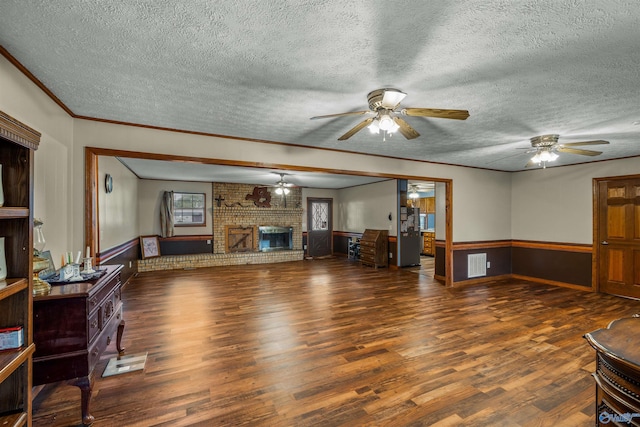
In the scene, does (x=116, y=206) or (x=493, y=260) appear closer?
(x=116, y=206)

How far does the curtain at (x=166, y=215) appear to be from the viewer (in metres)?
7.61

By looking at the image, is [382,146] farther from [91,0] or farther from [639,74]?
[91,0]

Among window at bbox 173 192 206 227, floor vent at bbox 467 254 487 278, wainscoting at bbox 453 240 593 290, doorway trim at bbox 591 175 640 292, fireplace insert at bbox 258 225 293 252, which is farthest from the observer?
fireplace insert at bbox 258 225 293 252

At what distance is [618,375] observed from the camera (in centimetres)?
109

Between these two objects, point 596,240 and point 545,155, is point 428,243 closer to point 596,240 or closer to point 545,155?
point 596,240

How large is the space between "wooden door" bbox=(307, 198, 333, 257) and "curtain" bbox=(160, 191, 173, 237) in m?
3.99

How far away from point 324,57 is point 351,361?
97.1 inches

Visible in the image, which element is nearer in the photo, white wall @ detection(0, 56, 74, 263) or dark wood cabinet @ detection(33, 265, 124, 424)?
→ dark wood cabinet @ detection(33, 265, 124, 424)

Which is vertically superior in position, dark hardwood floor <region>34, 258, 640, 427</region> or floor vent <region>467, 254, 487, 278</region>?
floor vent <region>467, 254, 487, 278</region>

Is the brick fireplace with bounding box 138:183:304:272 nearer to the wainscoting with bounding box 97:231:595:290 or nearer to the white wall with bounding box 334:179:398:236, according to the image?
the wainscoting with bounding box 97:231:595:290

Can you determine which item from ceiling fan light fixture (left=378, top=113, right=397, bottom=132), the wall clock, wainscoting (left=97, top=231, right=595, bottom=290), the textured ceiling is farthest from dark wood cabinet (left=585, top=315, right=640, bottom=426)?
the wall clock

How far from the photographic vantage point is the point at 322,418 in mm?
1931

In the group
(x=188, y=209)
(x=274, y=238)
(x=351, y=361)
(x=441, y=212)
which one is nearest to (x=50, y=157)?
(x=351, y=361)

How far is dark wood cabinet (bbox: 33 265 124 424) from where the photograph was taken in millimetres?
1753
